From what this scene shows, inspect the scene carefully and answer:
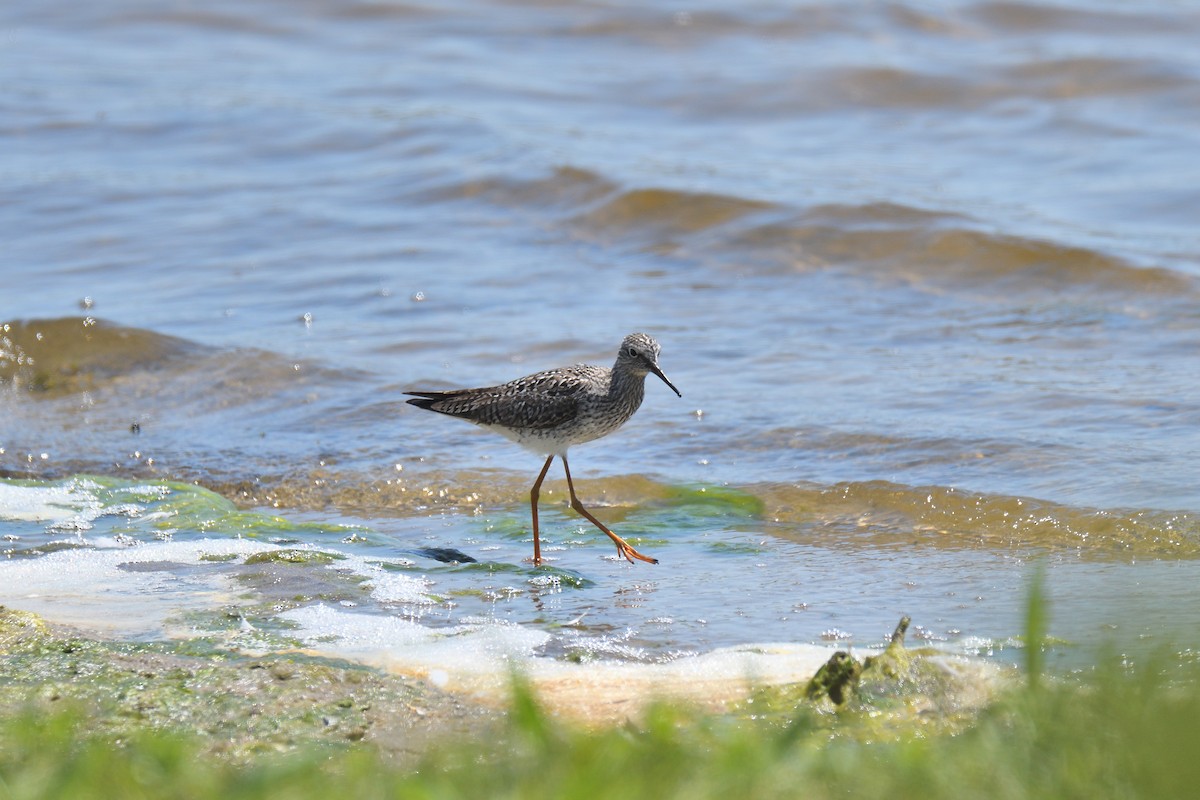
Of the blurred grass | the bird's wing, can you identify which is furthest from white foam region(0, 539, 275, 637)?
the blurred grass

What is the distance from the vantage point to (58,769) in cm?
261

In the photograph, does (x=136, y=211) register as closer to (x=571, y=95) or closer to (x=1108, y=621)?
(x=571, y=95)

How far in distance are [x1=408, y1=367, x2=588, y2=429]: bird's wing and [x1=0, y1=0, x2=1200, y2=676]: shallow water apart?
52 cm

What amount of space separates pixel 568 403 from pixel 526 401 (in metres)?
0.20

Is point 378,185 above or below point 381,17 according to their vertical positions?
below

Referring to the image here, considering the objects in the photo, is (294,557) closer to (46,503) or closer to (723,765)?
(46,503)

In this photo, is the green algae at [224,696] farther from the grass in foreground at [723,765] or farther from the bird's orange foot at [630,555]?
the bird's orange foot at [630,555]

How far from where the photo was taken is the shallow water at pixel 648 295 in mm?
6043

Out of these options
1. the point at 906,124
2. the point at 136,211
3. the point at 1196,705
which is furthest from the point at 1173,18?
the point at 1196,705

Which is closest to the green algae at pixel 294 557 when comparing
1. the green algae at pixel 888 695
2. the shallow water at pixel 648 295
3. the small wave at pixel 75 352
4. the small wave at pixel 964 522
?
the shallow water at pixel 648 295

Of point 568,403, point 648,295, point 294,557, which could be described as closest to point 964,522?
A: point 568,403

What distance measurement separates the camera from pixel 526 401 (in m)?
6.79

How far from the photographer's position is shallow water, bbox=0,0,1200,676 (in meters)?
6.04

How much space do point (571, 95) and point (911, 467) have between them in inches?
386
